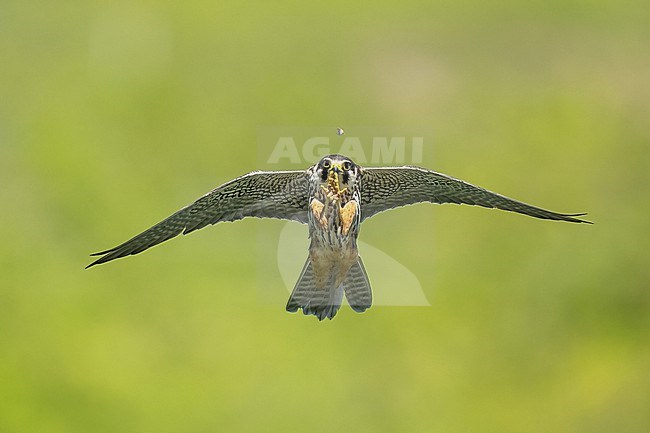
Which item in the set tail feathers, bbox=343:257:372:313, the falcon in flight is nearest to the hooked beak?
the falcon in flight

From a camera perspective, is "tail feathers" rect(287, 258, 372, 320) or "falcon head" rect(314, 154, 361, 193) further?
"tail feathers" rect(287, 258, 372, 320)

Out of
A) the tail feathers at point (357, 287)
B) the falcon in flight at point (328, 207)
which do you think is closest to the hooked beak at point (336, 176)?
Result: the falcon in flight at point (328, 207)

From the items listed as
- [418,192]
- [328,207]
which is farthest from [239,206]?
[418,192]

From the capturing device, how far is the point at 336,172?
163cm

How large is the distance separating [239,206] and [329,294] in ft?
0.98

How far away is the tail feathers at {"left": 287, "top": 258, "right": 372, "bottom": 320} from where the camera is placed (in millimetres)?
1736

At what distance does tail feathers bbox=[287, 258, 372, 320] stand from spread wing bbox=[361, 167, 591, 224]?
0.16m

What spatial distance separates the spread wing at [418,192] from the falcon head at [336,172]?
8 cm

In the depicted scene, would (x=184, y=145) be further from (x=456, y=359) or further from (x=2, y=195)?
(x=456, y=359)

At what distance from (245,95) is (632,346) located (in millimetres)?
1754

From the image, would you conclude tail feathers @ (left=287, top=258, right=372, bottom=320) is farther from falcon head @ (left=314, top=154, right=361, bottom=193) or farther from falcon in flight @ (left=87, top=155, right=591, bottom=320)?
falcon head @ (left=314, top=154, right=361, bottom=193)

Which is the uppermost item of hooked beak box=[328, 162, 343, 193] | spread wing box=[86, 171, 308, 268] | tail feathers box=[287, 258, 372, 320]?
hooked beak box=[328, 162, 343, 193]

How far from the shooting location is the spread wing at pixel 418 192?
171 centimetres

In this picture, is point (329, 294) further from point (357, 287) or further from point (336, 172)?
point (336, 172)
